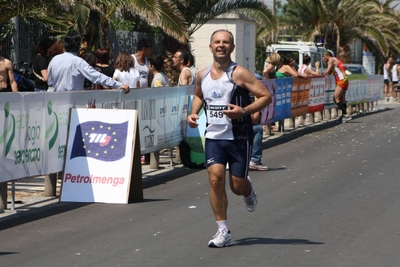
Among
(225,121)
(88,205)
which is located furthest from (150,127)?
(225,121)

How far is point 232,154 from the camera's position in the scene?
8.26 meters

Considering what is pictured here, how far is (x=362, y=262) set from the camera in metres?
7.50

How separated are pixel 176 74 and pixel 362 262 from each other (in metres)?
17.9

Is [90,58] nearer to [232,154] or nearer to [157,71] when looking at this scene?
[157,71]

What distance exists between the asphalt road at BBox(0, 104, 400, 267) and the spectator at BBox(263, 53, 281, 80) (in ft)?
14.5

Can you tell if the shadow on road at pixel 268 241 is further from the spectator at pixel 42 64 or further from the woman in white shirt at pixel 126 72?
the spectator at pixel 42 64

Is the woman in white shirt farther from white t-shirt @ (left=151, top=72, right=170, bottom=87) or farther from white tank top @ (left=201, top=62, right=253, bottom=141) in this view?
white tank top @ (left=201, top=62, right=253, bottom=141)

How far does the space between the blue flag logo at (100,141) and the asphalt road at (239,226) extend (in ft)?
2.17

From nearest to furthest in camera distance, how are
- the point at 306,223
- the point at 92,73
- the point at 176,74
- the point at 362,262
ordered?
the point at 362,262
the point at 306,223
the point at 92,73
the point at 176,74

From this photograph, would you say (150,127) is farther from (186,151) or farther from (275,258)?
(275,258)

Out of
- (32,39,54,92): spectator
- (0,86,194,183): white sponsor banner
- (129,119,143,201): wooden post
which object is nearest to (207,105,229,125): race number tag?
(0,86,194,183): white sponsor banner

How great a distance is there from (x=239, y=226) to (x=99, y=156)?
2.48 meters

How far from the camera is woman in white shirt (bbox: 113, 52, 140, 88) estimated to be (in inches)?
552

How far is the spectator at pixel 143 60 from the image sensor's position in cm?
1488
